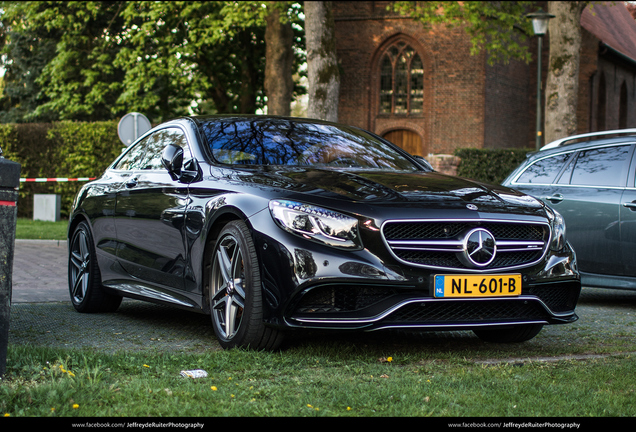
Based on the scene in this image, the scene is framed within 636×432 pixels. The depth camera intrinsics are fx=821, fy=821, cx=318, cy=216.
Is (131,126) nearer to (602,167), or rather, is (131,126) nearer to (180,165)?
(602,167)

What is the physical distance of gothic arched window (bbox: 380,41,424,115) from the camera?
3503cm

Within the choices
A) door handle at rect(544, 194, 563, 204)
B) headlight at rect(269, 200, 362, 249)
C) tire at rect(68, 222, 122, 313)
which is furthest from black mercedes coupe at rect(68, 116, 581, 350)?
door handle at rect(544, 194, 563, 204)

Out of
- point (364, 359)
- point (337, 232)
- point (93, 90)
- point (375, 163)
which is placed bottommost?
point (364, 359)

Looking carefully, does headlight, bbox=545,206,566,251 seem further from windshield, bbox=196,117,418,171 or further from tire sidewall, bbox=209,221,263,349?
tire sidewall, bbox=209,221,263,349

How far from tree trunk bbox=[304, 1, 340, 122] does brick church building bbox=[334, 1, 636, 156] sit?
1333 cm

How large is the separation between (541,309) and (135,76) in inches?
948

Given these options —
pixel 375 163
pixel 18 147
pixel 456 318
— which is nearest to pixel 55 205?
pixel 18 147

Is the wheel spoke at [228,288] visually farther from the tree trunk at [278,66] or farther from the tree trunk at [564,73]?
the tree trunk at [278,66]

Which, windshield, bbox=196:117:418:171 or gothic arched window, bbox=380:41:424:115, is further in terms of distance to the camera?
gothic arched window, bbox=380:41:424:115

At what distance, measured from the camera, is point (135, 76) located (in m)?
27.3

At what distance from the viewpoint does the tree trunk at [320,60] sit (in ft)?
65.8

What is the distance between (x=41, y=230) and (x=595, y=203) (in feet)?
41.2
